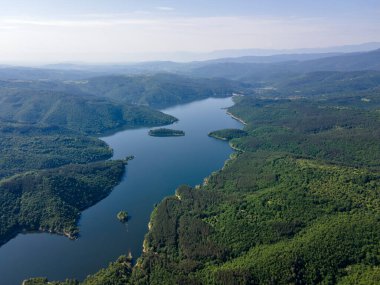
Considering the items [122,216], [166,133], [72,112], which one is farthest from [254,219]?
[72,112]

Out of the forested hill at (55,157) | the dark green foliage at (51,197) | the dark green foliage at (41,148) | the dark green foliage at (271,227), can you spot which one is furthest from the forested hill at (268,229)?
the dark green foliage at (41,148)

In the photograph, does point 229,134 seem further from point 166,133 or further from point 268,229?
point 268,229

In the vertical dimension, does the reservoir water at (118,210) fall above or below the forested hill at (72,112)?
below

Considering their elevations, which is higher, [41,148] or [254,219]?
[41,148]

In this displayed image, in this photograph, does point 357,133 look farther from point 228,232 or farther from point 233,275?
point 233,275

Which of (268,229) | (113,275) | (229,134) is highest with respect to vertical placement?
(229,134)

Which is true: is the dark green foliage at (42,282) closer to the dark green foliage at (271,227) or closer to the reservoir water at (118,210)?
the reservoir water at (118,210)

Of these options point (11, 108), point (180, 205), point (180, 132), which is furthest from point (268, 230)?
point (11, 108)
